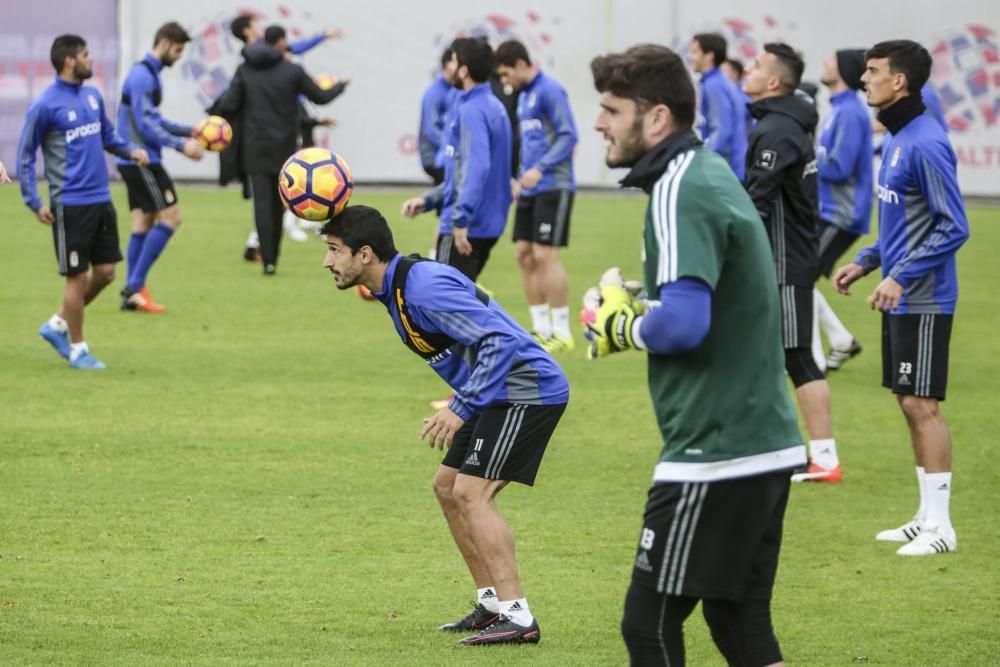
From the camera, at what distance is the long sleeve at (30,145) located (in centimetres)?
1194

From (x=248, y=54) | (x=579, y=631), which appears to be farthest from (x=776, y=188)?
(x=248, y=54)

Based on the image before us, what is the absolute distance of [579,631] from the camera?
622cm

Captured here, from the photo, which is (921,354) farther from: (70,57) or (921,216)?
(70,57)

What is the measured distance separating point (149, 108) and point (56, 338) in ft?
11.5

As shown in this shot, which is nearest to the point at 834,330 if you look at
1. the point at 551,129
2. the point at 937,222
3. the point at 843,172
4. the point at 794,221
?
the point at 843,172

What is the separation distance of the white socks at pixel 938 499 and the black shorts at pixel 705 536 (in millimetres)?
3535

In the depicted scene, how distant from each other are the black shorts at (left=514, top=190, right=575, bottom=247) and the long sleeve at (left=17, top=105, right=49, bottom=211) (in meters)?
3.90

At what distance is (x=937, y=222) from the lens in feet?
24.0

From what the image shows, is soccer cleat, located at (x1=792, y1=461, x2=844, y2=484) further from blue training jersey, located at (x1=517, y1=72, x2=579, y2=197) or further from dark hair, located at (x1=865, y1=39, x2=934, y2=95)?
blue training jersey, located at (x1=517, y1=72, x2=579, y2=197)

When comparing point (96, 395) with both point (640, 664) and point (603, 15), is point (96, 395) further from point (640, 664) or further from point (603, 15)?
point (603, 15)

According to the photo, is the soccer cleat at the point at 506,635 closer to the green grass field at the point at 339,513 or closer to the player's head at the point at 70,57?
the green grass field at the point at 339,513

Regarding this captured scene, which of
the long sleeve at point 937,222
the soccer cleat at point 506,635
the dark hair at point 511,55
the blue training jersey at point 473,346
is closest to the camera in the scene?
the blue training jersey at point 473,346

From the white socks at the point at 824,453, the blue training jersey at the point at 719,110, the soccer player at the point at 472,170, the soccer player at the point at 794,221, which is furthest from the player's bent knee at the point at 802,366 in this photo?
the blue training jersey at the point at 719,110

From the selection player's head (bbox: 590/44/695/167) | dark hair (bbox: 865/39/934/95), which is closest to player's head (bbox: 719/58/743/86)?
dark hair (bbox: 865/39/934/95)
